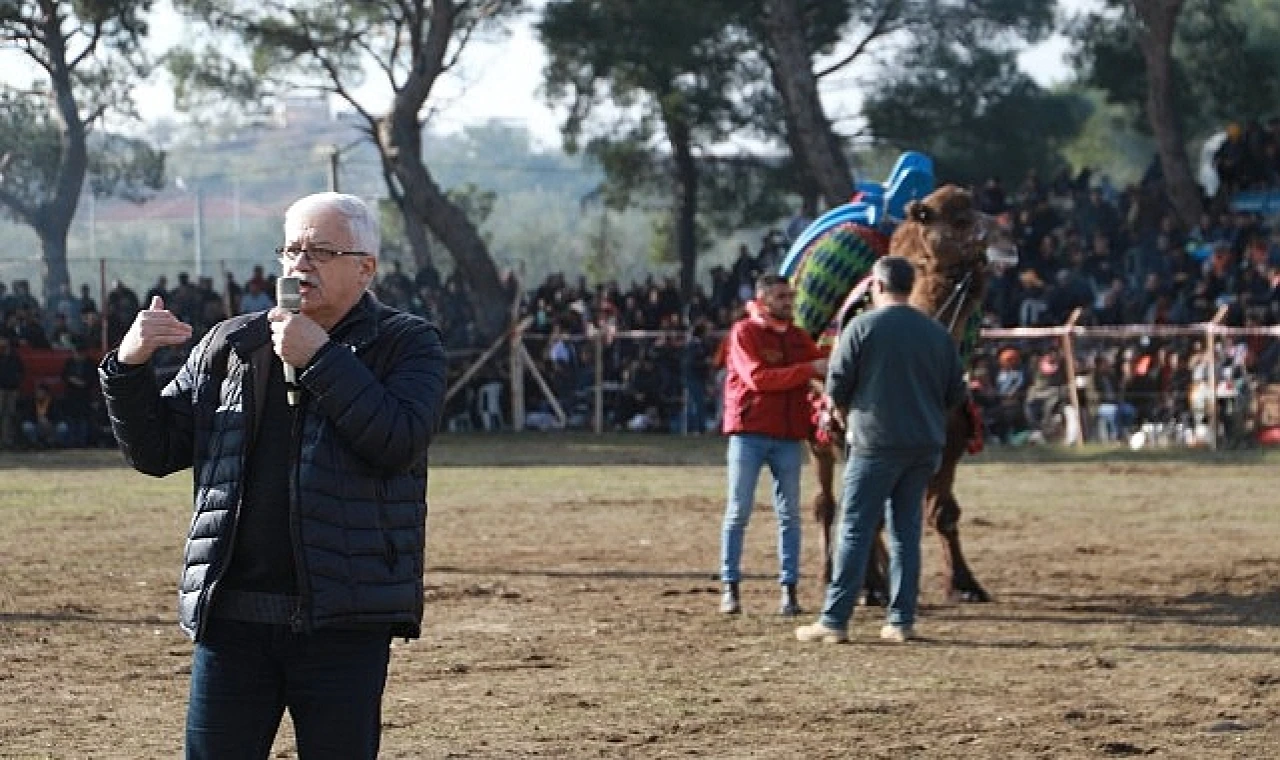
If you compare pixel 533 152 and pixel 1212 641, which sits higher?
pixel 533 152

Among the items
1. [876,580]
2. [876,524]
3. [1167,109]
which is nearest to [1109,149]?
[1167,109]

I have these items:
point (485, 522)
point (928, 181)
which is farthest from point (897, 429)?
point (485, 522)

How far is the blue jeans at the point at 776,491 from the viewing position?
39.0ft

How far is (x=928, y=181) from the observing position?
13742 mm

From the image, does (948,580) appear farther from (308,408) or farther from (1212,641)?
(308,408)

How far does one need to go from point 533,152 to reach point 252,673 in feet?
435

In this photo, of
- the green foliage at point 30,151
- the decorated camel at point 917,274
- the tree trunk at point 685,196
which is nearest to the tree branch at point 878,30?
the tree trunk at point 685,196

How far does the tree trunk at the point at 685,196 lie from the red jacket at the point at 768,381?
1145 inches

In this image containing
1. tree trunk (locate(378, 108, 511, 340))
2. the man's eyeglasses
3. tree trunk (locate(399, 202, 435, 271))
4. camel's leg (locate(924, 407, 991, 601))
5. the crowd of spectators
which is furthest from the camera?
tree trunk (locate(399, 202, 435, 271))

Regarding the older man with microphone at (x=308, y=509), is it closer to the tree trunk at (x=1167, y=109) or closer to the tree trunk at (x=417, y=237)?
the tree trunk at (x=1167, y=109)

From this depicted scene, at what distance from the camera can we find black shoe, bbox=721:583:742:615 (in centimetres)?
1206

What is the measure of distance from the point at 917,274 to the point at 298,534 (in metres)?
7.27

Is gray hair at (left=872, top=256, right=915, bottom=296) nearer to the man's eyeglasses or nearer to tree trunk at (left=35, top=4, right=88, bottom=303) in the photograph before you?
the man's eyeglasses

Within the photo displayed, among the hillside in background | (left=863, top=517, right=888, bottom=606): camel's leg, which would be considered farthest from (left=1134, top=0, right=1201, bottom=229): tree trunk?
(left=863, top=517, right=888, bottom=606): camel's leg
